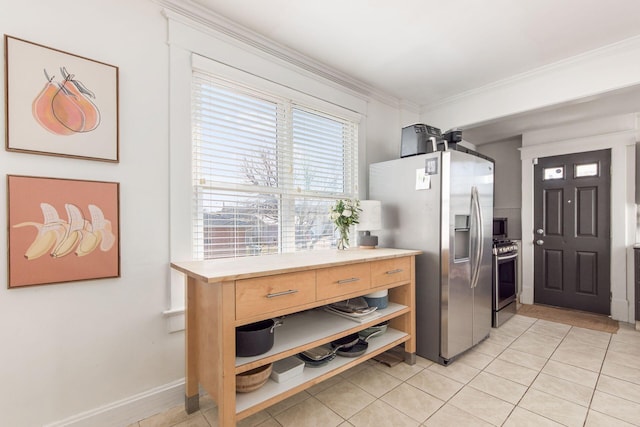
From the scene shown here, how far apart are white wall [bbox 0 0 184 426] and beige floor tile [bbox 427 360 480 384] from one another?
6.07 feet

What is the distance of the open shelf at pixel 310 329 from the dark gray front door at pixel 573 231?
286cm

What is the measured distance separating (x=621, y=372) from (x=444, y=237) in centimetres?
162

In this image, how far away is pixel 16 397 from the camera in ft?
4.72

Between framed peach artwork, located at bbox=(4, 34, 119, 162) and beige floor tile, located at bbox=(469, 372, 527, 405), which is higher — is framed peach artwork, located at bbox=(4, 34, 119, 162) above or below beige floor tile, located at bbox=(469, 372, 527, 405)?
above

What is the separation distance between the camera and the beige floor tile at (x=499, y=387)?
196 centimetres

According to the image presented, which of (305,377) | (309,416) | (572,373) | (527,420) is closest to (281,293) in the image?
(305,377)

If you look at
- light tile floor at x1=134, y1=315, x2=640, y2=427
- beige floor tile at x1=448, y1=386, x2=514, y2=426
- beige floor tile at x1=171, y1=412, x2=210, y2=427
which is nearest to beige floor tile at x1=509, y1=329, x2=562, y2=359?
light tile floor at x1=134, y1=315, x2=640, y2=427

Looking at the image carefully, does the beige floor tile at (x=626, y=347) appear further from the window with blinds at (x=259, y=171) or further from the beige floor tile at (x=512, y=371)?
the window with blinds at (x=259, y=171)

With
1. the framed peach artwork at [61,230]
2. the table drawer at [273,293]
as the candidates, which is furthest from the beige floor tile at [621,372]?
the framed peach artwork at [61,230]

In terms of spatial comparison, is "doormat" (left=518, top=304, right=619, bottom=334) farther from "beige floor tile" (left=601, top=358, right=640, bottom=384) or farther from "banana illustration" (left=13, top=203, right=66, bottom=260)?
"banana illustration" (left=13, top=203, right=66, bottom=260)

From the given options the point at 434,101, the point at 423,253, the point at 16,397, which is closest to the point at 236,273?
the point at 16,397

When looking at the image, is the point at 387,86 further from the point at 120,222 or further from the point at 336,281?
the point at 120,222

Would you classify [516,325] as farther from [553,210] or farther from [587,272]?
[553,210]

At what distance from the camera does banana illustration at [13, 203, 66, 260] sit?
1.46 meters
